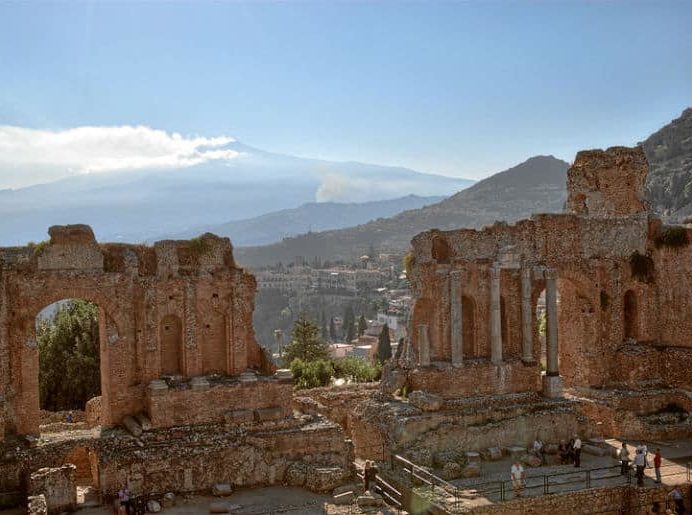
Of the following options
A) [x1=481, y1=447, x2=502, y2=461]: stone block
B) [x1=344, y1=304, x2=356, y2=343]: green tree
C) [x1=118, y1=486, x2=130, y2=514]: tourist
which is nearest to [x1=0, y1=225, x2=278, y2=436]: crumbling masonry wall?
[x1=118, y1=486, x2=130, y2=514]: tourist

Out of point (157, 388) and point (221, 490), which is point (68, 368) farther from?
point (221, 490)

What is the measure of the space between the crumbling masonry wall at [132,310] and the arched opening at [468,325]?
8639 millimetres

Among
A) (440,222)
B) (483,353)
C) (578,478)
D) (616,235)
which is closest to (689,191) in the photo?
(616,235)

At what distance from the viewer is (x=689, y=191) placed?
77938 millimetres

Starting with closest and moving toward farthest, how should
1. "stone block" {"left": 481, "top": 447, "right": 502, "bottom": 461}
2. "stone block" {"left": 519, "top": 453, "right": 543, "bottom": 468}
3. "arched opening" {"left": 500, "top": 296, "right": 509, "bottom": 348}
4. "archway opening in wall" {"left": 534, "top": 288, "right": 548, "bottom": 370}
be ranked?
"stone block" {"left": 519, "top": 453, "right": 543, "bottom": 468}
"stone block" {"left": 481, "top": 447, "right": 502, "bottom": 461}
"arched opening" {"left": 500, "top": 296, "right": 509, "bottom": 348}
"archway opening in wall" {"left": 534, "top": 288, "right": 548, "bottom": 370}

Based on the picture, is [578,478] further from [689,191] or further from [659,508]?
[689,191]

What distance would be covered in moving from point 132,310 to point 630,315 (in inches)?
834

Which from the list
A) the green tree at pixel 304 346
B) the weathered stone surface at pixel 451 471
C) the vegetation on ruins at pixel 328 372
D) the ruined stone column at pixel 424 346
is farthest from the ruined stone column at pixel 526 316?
the green tree at pixel 304 346

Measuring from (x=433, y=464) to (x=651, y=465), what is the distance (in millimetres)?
7228

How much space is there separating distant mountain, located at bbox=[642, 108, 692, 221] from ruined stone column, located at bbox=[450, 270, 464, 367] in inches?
2043

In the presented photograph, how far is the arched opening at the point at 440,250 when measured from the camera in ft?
92.3

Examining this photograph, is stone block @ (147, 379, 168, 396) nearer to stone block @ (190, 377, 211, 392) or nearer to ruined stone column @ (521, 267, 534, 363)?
stone block @ (190, 377, 211, 392)

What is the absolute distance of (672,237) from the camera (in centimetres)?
3069

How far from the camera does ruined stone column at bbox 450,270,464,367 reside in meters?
26.9
